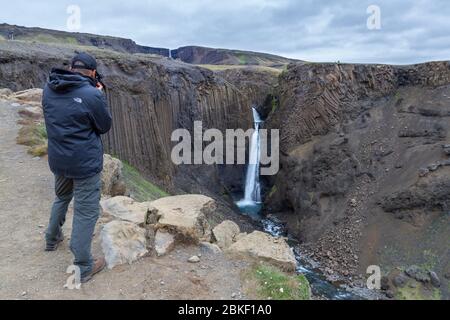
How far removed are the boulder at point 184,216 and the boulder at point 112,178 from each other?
2198 mm

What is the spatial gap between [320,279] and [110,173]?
1339cm

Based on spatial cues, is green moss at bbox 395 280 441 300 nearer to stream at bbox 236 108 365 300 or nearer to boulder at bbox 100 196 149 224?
stream at bbox 236 108 365 300

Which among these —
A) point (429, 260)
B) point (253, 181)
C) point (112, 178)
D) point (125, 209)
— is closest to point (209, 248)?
point (125, 209)

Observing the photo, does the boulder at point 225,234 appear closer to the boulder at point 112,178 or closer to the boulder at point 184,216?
the boulder at point 184,216

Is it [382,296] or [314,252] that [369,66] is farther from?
[382,296]

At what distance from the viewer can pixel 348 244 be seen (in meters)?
22.9

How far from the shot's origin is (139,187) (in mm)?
18062

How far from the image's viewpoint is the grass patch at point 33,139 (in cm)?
1075

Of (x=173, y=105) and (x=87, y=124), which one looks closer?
(x=87, y=124)

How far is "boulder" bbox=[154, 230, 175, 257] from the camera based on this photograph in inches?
240

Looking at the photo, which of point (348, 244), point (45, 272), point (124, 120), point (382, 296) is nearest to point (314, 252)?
point (348, 244)

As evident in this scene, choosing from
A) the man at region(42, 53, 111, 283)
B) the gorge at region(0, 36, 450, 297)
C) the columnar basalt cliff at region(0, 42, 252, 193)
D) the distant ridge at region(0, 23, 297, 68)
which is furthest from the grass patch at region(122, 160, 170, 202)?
the distant ridge at region(0, 23, 297, 68)

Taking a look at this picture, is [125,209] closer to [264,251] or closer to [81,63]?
[264,251]

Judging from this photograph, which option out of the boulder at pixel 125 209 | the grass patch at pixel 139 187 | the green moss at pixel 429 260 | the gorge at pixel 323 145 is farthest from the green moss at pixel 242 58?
the boulder at pixel 125 209
